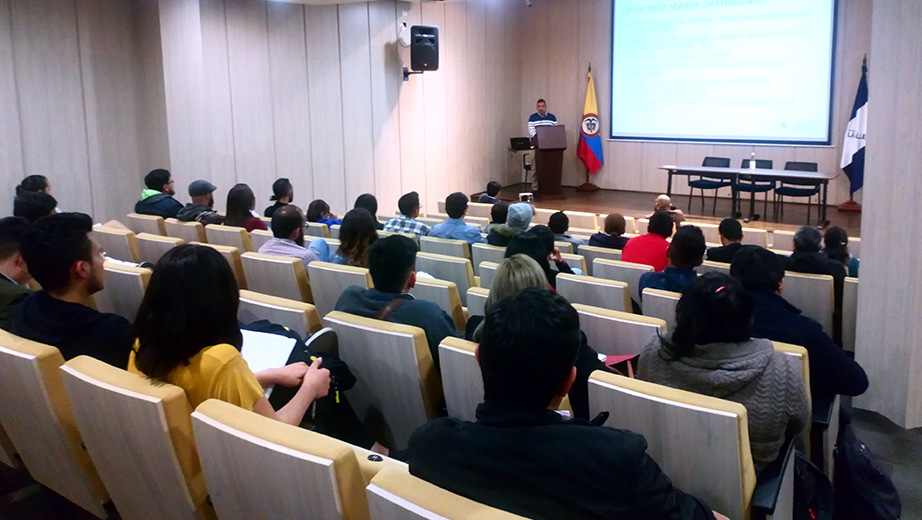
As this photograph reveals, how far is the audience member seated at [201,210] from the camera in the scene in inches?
234

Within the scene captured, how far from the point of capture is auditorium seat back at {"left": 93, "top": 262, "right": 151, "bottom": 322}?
3.47 m

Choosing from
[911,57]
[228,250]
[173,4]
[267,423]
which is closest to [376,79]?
[173,4]

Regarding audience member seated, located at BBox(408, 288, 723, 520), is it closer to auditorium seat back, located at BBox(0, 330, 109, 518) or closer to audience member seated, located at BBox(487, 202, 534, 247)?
auditorium seat back, located at BBox(0, 330, 109, 518)

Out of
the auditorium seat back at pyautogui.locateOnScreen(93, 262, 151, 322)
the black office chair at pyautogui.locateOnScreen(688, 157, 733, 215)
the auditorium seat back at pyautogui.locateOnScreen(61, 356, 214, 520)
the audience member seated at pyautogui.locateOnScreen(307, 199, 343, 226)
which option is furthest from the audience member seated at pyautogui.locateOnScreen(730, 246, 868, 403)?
the black office chair at pyautogui.locateOnScreen(688, 157, 733, 215)

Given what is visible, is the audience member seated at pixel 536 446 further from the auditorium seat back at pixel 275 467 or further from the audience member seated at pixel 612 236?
the audience member seated at pixel 612 236

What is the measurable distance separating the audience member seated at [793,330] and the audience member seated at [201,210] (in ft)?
13.7

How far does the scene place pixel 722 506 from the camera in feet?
6.64

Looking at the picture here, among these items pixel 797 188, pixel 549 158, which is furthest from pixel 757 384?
pixel 549 158

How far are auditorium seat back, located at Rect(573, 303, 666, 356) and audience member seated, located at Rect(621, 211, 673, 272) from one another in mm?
1884

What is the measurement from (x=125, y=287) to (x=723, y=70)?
33.0 feet

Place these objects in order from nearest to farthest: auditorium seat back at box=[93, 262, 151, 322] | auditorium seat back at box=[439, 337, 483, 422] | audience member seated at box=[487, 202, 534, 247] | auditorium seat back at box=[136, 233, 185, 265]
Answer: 1. auditorium seat back at box=[439, 337, 483, 422]
2. auditorium seat back at box=[93, 262, 151, 322]
3. auditorium seat back at box=[136, 233, 185, 265]
4. audience member seated at box=[487, 202, 534, 247]

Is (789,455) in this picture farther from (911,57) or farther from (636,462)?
(911,57)

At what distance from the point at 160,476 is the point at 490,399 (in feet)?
3.37

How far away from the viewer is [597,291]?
12.4 feet
